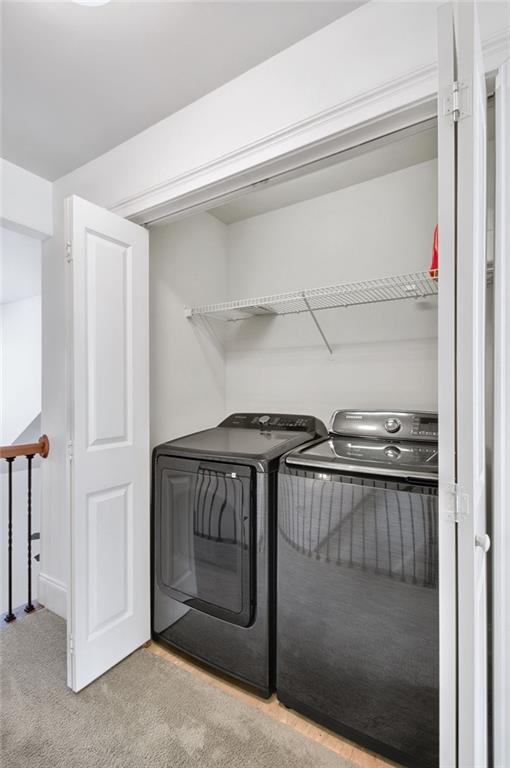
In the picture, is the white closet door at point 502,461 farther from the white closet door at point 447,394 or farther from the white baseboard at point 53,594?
the white baseboard at point 53,594

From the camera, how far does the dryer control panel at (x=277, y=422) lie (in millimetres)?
2109

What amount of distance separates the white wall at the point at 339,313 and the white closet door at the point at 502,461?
961mm

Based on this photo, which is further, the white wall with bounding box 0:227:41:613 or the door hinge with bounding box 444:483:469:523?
the white wall with bounding box 0:227:41:613

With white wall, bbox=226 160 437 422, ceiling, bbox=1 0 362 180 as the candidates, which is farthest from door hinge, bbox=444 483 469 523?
ceiling, bbox=1 0 362 180

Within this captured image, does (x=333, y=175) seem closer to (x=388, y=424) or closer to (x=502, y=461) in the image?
(x=388, y=424)

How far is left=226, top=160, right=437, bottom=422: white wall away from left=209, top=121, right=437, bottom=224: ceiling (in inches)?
2.1

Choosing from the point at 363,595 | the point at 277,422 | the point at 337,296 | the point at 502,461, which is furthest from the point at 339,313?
the point at 363,595

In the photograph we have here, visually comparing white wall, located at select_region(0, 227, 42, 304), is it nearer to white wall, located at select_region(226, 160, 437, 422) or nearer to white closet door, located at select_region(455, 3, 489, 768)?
white wall, located at select_region(226, 160, 437, 422)

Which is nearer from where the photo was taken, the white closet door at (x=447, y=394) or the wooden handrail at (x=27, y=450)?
the white closet door at (x=447, y=394)

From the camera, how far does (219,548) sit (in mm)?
1674

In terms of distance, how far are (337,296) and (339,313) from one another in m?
0.31

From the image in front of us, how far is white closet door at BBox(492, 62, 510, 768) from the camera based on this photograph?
1049mm

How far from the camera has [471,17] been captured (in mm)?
732

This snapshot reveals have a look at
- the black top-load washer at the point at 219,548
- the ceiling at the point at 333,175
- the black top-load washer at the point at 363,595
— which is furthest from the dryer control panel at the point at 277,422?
the ceiling at the point at 333,175
